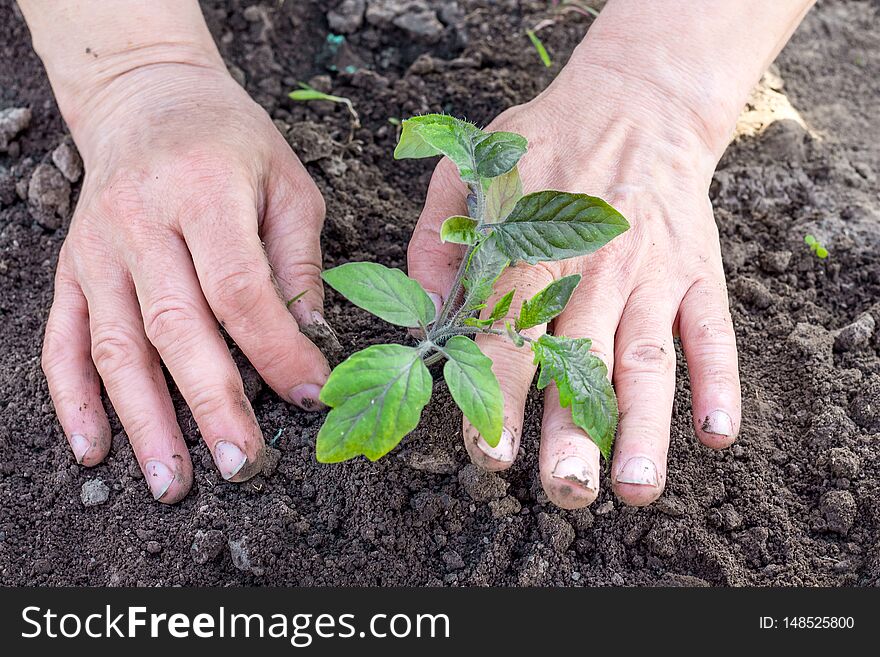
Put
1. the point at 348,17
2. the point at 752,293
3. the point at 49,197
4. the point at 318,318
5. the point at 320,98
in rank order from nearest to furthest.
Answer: the point at 318,318 < the point at 752,293 < the point at 49,197 < the point at 320,98 < the point at 348,17

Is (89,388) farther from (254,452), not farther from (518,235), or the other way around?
(518,235)

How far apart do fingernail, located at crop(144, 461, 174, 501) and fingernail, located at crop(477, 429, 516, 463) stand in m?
0.73

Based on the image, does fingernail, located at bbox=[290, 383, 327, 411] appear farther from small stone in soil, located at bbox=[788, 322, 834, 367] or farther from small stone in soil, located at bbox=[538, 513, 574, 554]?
small stone in soil, located at bbox=[788, 322, 834, 367]

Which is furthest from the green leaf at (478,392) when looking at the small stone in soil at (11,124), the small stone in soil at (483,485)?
the small stone in soil at (11,124)

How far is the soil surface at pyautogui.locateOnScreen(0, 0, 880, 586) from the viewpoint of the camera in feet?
5.81

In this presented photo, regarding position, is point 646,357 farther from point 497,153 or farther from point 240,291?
point 240,291

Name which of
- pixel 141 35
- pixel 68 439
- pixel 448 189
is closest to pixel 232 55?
pixel 141 35

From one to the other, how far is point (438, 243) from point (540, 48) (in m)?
1.12

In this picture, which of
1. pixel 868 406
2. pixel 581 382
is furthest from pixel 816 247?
pixel 581 382

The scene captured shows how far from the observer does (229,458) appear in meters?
1.79

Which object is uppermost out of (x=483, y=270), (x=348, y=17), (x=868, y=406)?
(x=483, y=270)

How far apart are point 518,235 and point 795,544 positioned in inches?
36.5

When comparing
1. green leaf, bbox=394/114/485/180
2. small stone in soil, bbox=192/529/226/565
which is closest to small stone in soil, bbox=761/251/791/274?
green leaf, bbox=394/114/485/180

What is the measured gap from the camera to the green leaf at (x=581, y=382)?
5.01ft
